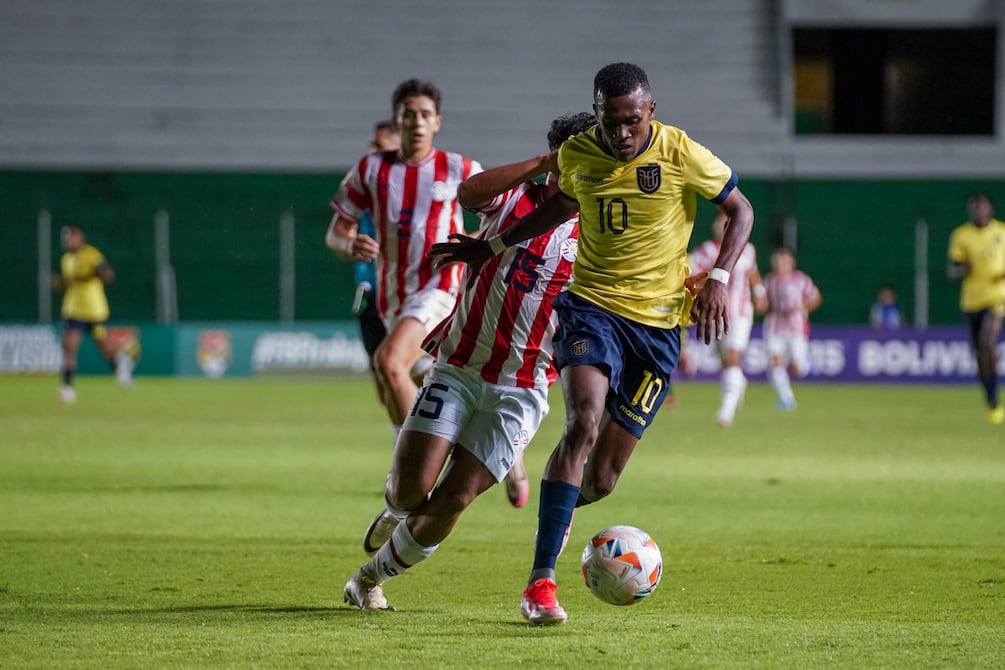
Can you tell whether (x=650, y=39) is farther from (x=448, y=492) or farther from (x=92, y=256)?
(x=448, y=492)

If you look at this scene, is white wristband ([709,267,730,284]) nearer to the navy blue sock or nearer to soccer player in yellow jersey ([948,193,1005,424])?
the navy blue sock

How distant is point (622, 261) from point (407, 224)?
3406 mm

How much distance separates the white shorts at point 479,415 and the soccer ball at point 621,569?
502mm

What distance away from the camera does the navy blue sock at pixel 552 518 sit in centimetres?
594

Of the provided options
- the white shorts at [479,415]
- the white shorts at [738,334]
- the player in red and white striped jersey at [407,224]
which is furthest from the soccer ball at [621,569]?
the white shorts at [738,334]

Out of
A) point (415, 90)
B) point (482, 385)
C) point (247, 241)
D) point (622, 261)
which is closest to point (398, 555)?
point (482, 385)

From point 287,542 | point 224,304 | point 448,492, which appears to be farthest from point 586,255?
point 224,304

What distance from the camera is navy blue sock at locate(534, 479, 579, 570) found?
5938 millimetres

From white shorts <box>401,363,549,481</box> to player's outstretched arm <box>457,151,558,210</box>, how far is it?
715mm

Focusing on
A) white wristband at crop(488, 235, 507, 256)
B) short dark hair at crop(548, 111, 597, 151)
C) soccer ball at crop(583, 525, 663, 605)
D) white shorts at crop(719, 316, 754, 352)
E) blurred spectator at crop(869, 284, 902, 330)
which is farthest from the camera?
blurred spectator at crop(869, 284, 902, 330)

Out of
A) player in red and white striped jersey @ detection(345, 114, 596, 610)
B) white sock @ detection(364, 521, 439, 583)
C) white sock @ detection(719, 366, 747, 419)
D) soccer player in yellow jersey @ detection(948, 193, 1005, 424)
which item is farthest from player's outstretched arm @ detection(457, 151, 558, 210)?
soccer player in yellow jersey @ detection(948, 193, 1005, 424)

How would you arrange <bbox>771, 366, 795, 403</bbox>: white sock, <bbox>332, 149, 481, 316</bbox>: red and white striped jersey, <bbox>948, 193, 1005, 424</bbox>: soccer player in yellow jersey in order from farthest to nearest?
1. <bbox>771, 366, 795, 403</bbox>: white sock
2. <bbox>948, 193, 1005, 424</bbox>: soccer player in yellow jersey
3. <bbox>332, 149, 481, 316</bbox>: red and white striped jersey

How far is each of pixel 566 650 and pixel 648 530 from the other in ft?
12.1

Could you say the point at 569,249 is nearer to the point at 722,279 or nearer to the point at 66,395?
the point at 722,279
